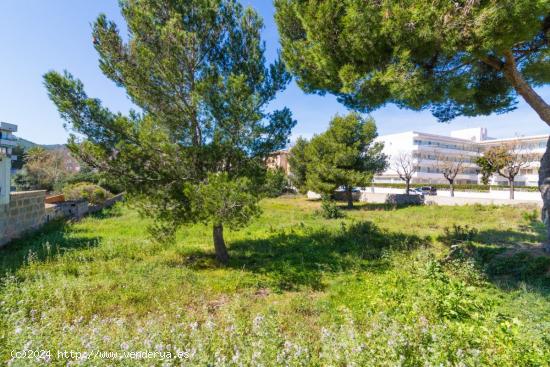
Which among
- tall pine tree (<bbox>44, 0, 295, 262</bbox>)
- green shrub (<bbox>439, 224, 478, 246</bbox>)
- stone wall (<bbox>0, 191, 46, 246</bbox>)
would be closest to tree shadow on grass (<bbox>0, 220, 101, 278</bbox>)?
stone wall (<bbox>0, 191, 46, 246</bbox>)

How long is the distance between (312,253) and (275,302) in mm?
3213

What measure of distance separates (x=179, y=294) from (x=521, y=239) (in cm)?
1095

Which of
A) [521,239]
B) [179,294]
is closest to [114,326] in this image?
[179,294]

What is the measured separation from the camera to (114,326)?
3.31 meters

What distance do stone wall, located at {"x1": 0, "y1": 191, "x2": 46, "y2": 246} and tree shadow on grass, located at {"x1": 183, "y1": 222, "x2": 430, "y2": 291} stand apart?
5281mm

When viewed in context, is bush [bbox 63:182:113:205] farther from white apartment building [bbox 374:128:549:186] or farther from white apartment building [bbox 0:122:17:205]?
white apartment building [bbox 374:128:549:186]

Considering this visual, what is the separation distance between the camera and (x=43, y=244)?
6457mm

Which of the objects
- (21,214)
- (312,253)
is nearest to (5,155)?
(21,214)

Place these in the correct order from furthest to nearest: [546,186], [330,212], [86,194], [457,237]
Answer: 1. [330,212]
2. [86,194]
3. [457,237]
4. [546,186]

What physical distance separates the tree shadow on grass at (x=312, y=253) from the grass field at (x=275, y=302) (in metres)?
0.06

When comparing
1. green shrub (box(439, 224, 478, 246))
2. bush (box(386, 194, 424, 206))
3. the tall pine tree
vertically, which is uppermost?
the tall pine tree

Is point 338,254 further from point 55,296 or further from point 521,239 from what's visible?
point 521,239

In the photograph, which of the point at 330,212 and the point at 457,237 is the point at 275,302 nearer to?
the point at 457,237

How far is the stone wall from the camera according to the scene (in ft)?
23.6
